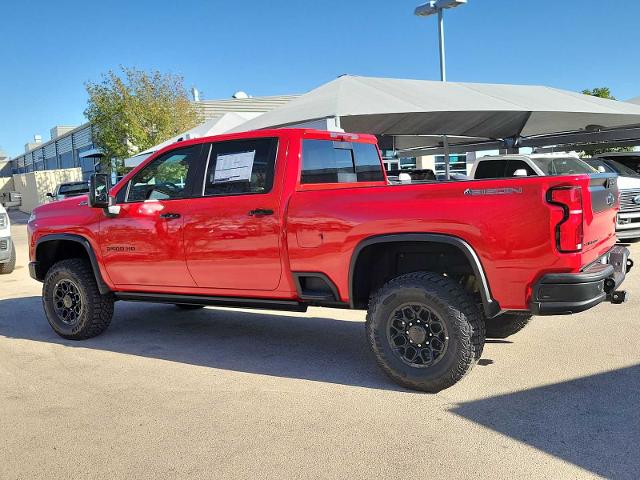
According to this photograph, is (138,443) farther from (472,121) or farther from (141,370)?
(472,121)

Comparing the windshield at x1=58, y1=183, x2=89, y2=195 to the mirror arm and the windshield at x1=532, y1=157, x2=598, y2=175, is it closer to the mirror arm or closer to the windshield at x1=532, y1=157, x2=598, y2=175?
the windshield at x1=532, y1=157, x2=598, y2=175

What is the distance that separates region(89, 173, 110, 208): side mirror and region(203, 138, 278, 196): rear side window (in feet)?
3.14

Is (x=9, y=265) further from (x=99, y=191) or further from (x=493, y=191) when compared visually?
(x=493, y=191)

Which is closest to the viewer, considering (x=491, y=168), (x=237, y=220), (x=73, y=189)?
(x=237, y=220)

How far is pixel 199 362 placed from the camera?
4.97 m

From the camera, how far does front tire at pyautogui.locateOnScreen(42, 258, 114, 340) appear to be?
5734 mm

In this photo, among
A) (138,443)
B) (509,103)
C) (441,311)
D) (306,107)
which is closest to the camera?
(138,443)

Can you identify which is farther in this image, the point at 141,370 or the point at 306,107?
the point at 306,107

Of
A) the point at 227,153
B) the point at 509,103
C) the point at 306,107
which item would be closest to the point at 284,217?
the point at 227,153

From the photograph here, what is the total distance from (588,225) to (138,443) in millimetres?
2990

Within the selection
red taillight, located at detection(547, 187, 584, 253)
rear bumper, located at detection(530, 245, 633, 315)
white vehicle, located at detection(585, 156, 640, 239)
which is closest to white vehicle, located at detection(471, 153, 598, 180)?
white vehicle, located at detection(585, 156, 640, 239)

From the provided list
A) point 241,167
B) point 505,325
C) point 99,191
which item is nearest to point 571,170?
point 505,325

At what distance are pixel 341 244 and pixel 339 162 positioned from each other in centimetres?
118

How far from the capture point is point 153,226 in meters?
5.20
